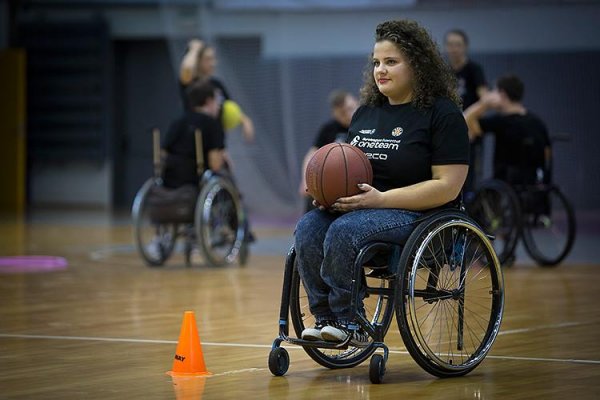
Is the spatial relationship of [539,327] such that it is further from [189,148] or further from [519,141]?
[189,148]

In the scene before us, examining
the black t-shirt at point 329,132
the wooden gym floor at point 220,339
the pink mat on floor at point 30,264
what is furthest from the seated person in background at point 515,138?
the pink mat on floor at point 30,264

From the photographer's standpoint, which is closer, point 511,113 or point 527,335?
point 527,335

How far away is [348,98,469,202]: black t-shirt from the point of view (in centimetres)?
459

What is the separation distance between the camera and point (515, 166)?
31.6 ft

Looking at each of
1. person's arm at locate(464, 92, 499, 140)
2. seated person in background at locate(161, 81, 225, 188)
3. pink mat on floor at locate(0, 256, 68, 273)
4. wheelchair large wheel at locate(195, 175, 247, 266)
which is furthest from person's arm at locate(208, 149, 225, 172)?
person's arm at locate(464, 92, 499, 140)

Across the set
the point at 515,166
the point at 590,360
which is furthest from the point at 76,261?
the point at 590,360

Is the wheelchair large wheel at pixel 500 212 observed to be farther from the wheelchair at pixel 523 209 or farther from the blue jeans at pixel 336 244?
the blue jeans at pixel 336 244

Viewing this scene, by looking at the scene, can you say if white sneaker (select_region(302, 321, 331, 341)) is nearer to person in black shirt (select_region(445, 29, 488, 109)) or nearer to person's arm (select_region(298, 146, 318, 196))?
person's arm (select_region(298, 146, 318, 196))

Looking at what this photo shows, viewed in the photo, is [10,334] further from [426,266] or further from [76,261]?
[76,261]

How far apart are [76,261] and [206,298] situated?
8.80 ft

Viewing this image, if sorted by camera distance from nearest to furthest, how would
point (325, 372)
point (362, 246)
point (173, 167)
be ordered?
point (362, 246)
point (325, 372)
point (173, 167)

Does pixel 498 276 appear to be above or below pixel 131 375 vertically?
above

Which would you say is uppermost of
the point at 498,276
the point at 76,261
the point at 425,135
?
the point at 425,135

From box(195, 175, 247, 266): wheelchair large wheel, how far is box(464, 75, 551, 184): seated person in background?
1.81 meters
